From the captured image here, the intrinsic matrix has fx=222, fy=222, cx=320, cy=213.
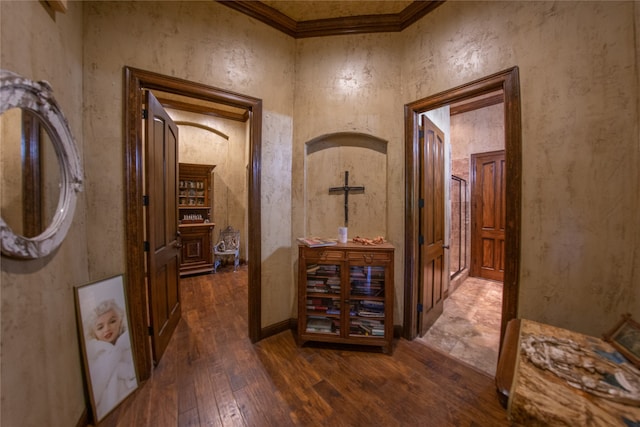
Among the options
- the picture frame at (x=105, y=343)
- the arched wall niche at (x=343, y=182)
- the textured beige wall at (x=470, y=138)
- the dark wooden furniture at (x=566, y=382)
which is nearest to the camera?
the dark wooden furniture at (x=566, y=382)

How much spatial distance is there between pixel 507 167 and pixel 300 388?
2.33m

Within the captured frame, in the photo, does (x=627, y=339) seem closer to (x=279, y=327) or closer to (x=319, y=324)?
(x=319, y=324)

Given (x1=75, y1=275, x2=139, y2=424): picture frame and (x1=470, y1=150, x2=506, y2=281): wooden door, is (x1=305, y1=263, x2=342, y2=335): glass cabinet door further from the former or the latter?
(x1=470, y1=150, x2=506, y2=281): wooden door

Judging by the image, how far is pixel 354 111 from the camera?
7.93 feet

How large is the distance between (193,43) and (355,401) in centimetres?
317

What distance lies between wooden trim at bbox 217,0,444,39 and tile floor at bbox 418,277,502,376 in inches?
131

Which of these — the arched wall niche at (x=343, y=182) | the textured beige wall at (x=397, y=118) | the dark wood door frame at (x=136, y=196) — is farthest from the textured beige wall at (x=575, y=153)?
the dark wood door frame at (x=136, y=196)

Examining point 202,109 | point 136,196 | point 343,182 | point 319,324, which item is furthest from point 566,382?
point 202,109

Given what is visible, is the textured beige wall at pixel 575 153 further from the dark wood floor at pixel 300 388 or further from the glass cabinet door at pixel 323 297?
the glass cabinet door at pixel 323 297

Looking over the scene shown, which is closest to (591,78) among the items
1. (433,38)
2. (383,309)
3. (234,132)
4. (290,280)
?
(433,38)

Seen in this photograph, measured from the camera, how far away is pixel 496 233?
4.18 meters

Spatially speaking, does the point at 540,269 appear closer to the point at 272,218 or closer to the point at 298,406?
the point at 298,406

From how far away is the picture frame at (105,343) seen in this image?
1440 millimetres

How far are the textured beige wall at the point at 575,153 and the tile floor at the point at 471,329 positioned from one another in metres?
0.79
